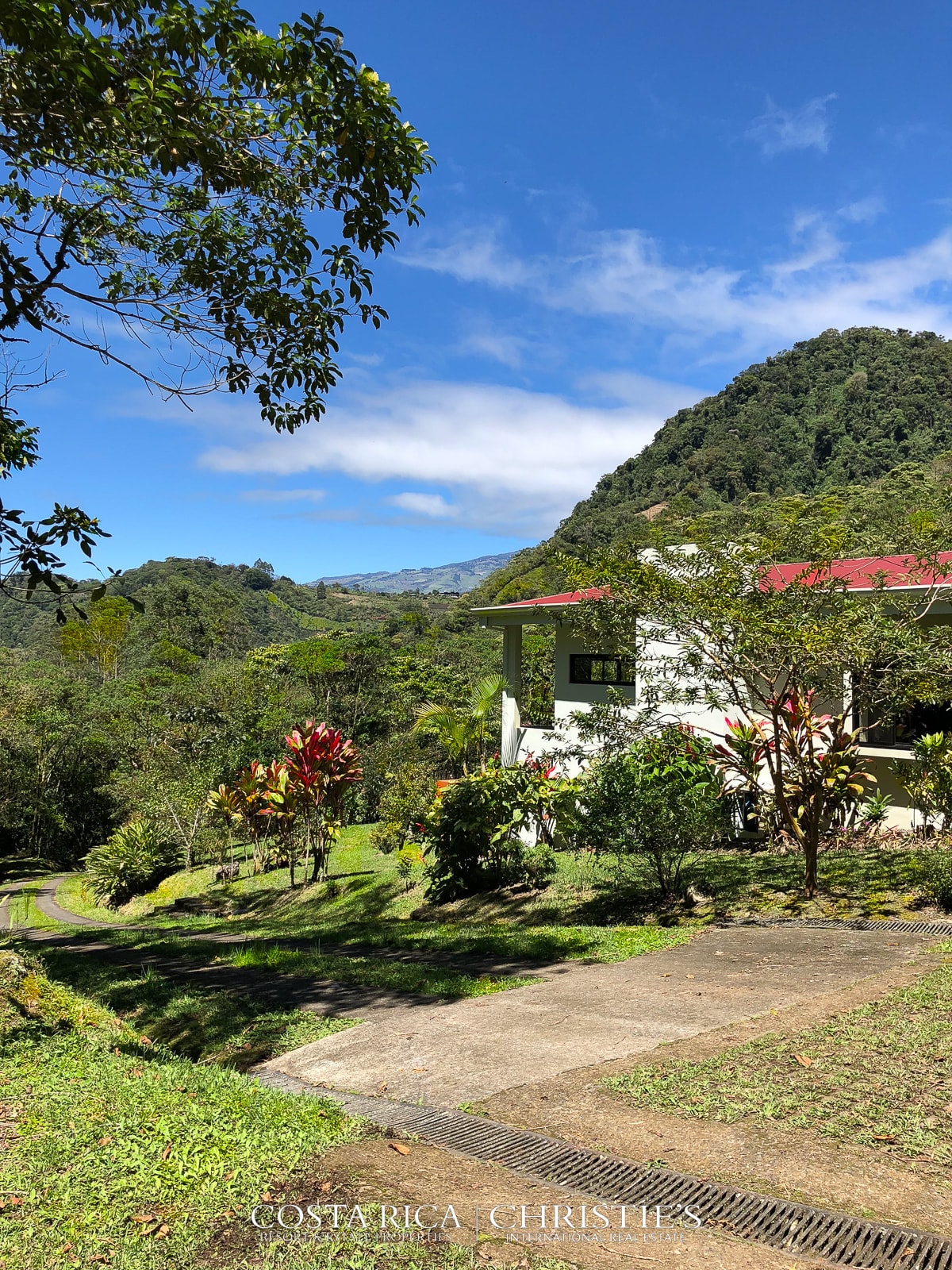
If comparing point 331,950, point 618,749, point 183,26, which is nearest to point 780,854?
point 618,749

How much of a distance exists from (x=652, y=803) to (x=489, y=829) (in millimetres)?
4129

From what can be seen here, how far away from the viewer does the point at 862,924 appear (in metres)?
8.56

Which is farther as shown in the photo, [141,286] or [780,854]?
[780,854]

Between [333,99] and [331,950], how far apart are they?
880 centimetres

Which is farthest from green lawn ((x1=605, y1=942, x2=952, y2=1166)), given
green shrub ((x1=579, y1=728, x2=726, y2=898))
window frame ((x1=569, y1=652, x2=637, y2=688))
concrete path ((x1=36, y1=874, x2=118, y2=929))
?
concrete path ((x1=36, y1=874, x2=118, y2=929))

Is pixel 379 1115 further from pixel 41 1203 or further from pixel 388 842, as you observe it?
pixel 388 842

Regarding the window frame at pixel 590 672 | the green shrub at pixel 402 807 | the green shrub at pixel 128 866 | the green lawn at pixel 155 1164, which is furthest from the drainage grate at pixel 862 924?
the green shrub at pixel 128 866

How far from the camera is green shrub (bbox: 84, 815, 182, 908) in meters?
23.9

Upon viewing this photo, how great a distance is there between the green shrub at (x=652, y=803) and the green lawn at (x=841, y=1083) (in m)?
4.29

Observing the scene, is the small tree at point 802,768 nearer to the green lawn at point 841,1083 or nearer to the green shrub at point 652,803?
the green shrub at point 652,803

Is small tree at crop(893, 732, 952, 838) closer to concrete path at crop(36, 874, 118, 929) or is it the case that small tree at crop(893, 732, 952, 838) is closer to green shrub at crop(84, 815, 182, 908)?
concrete path at crop(36, 874, 118, 929)

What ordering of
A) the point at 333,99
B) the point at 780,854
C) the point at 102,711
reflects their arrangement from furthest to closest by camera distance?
the point at 102,711 → the point at 780,854 → the point at 333,99

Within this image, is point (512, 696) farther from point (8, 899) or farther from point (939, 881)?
point (8, 899)

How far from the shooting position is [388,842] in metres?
21.0
